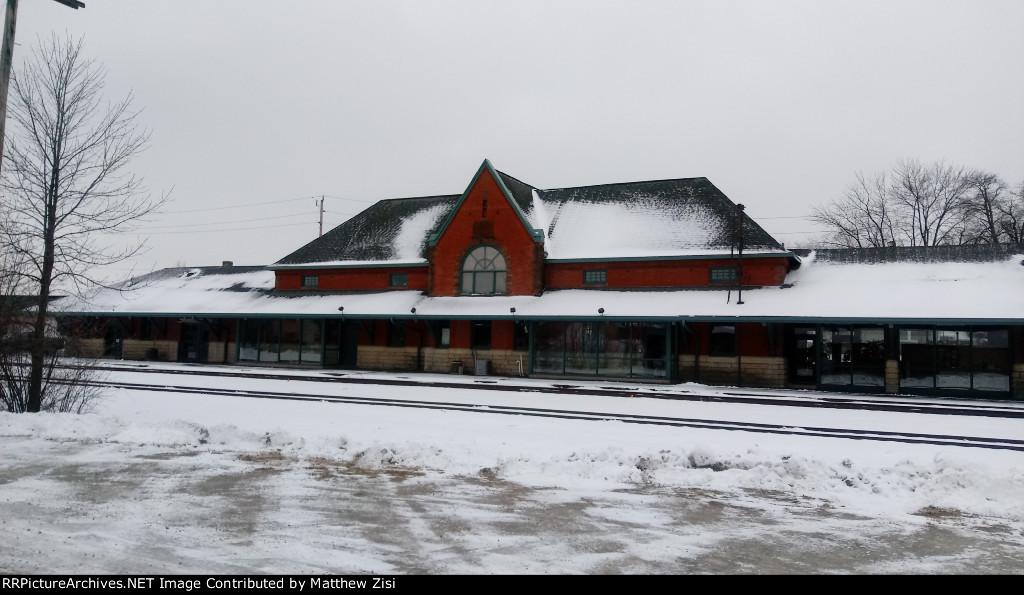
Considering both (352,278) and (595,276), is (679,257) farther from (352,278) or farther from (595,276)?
(352,278)

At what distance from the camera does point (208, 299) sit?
124ft

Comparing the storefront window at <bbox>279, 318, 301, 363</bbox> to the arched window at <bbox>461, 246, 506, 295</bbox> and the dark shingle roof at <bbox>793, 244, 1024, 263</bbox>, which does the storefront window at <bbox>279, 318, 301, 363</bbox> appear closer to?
the arched window at <bbox>461, 246, 506, 295</bbox>

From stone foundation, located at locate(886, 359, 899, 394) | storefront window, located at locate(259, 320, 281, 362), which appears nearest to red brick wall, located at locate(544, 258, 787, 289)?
stone foundation, located at locate(886, 359, 899, 394)

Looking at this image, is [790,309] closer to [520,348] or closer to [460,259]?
[520,348]

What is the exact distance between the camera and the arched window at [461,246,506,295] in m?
31.8

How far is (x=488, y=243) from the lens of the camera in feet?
105

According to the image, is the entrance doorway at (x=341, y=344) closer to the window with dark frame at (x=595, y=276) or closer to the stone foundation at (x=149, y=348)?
the stone foundation at (x=149, y=348)

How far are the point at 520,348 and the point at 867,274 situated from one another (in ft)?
46.8

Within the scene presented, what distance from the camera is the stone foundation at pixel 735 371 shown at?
25984 mm

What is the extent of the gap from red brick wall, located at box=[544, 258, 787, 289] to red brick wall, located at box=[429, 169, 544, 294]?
1026 mm

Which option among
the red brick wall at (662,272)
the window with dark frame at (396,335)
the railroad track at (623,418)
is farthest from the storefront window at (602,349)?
the railroad track at (623,418)

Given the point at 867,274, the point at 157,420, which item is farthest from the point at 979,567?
the point at 867,274

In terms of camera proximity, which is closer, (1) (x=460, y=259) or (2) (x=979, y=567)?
(2) (x=979, y=567)

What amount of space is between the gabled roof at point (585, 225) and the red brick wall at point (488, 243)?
0.41 meters
